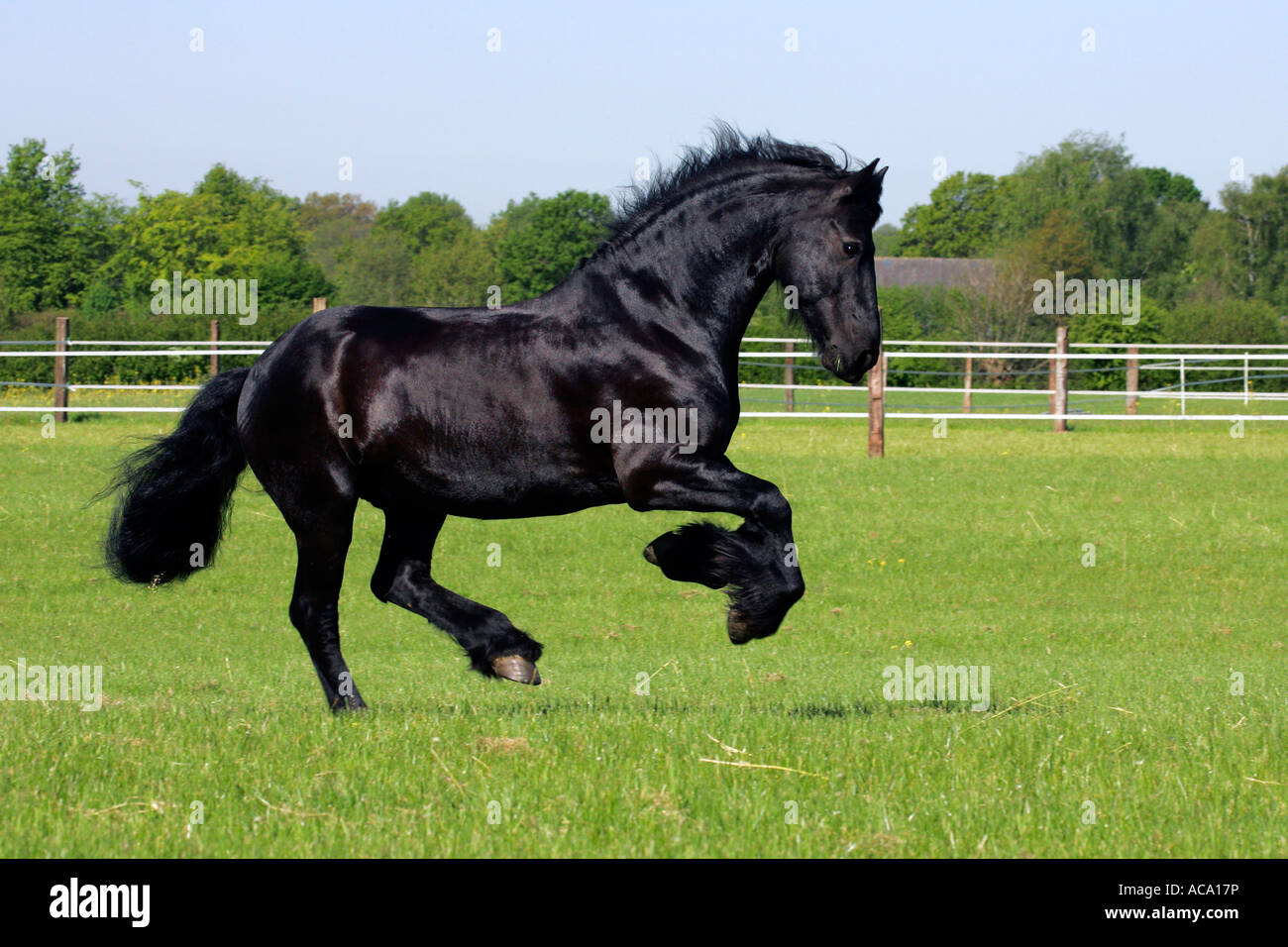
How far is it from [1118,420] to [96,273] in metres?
43.8

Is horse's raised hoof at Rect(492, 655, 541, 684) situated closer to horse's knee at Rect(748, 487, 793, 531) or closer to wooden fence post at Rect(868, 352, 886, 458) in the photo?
horse's knee at Rect(748, 487, 793, 531)

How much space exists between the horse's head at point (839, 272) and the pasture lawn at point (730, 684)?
1630mm

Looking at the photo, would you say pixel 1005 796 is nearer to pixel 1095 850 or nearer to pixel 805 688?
pixel 1095 850

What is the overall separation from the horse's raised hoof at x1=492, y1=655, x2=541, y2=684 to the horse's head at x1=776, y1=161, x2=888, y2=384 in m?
1.95

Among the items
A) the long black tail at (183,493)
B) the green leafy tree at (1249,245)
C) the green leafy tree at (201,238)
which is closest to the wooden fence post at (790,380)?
the long black tail at (183,493)

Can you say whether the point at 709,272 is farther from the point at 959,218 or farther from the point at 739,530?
the point at 959,218

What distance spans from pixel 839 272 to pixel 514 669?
91.0 inches

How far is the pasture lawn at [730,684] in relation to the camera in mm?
4234

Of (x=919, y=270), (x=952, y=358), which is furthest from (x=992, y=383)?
(x=919, y=270)

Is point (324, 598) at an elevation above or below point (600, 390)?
below

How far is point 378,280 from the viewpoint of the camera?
67000 mm

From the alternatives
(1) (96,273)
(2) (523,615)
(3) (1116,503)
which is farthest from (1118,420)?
(1) (96,273)

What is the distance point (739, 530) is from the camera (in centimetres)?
588

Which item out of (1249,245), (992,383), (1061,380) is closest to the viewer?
(1061,380)
